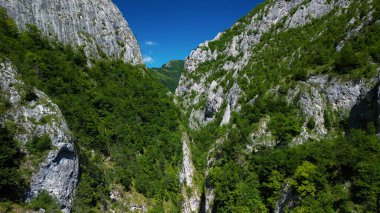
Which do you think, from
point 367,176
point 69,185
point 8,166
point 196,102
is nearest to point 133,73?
point 196,102

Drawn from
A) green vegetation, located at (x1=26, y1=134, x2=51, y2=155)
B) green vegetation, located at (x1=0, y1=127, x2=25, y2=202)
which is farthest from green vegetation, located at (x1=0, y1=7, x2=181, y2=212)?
green vegetation, located at (x1=0, y1=127, x2=25, y2=202)

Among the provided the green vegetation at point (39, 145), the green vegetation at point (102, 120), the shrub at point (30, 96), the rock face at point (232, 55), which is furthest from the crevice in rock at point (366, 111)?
the shrub at point (30, 96)

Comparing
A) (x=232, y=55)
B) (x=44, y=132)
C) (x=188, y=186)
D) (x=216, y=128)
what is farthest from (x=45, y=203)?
(x=232, y=55)

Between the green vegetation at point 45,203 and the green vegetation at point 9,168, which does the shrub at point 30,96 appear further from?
the green vegetation at point 45,203

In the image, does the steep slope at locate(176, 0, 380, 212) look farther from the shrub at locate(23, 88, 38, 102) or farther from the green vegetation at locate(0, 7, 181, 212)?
the shrub at locate(23, 88, 38, 102)

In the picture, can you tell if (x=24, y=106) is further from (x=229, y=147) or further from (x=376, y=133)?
(x=376, y=133)

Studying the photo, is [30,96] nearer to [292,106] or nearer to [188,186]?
[188,186]
